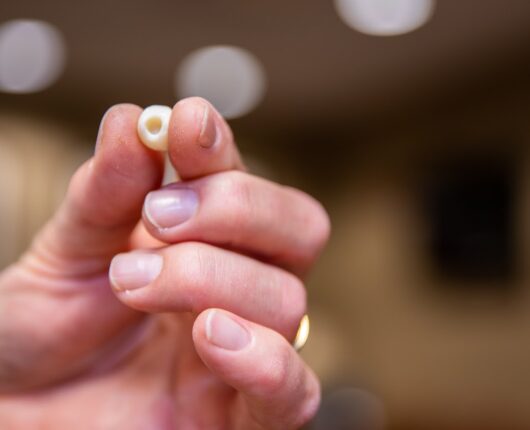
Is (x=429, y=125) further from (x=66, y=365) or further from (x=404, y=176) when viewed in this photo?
(x=66, y=365)

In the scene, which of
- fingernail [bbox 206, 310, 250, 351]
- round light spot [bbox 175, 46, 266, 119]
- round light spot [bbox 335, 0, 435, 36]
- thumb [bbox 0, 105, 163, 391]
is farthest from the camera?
round light spot [bbox 175, 46, 266, 119]

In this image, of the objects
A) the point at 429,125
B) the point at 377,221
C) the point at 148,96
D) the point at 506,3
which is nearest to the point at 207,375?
the point at 506,3

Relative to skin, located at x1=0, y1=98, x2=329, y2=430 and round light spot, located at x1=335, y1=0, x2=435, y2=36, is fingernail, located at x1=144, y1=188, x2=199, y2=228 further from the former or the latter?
round light spot, located at x1=335, y1=0, x2=435, y2=36

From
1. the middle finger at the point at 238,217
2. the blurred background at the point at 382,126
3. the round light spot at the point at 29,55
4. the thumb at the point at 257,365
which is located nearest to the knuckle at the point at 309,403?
the thumb at the point at 257,365

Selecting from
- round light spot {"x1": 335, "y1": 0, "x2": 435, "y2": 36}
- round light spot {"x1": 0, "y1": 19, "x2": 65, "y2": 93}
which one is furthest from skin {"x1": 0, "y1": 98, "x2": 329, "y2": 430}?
round light spot {"x1": 0, "y1": 19, "x2": 65, "y2": 93}

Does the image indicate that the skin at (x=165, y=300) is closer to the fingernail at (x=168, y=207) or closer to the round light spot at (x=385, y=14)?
the fingernail at (x=168, y=207)

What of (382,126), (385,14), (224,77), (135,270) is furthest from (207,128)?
(382,126)
